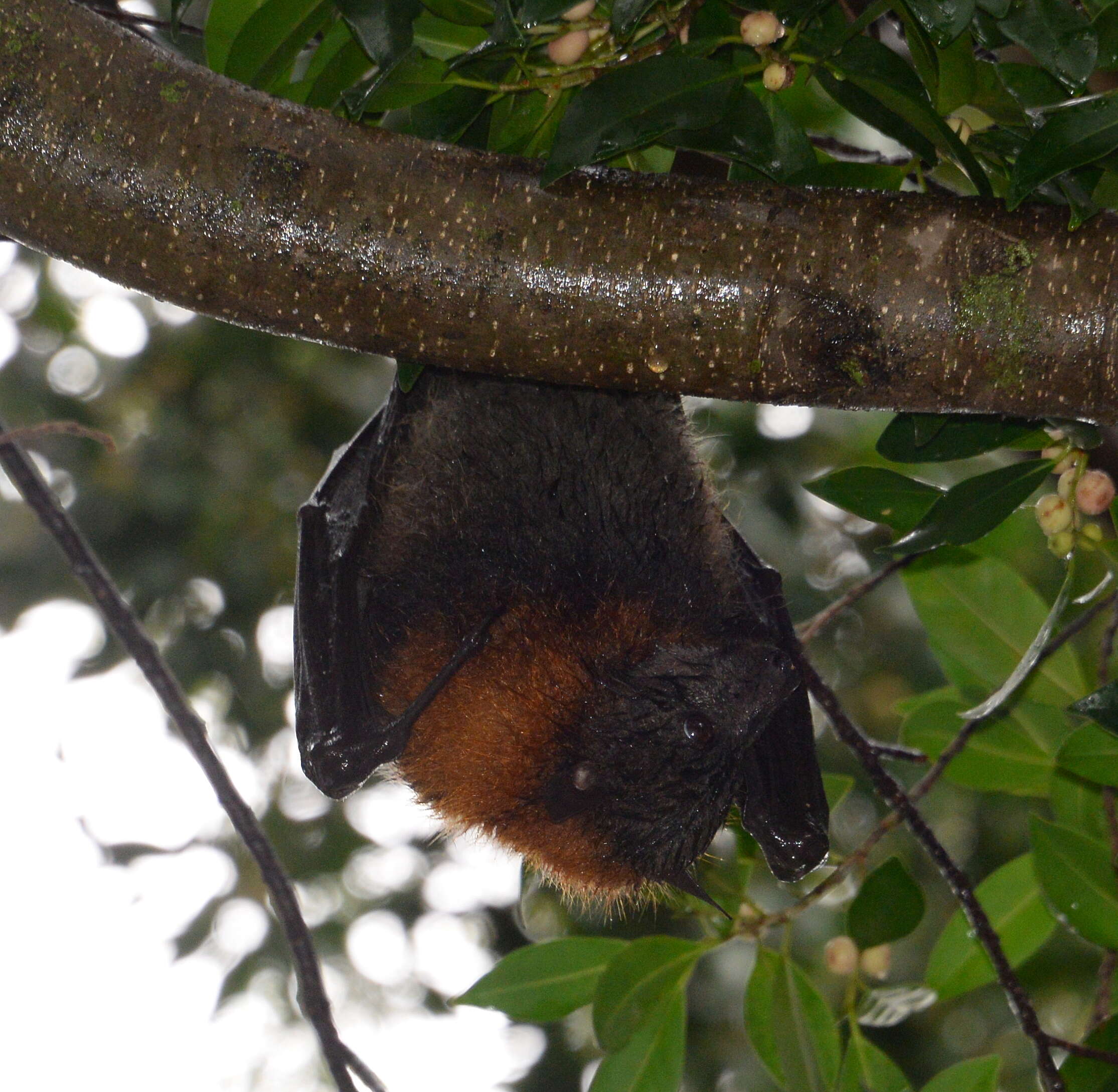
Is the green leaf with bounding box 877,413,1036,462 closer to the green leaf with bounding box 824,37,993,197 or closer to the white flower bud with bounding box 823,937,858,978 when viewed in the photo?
the green leaf with bounding box 824,37,993,197

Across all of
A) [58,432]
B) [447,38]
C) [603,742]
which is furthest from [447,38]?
[603,742]

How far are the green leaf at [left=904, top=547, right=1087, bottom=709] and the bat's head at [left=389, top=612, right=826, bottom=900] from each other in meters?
0.36

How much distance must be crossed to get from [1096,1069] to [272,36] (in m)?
2.40

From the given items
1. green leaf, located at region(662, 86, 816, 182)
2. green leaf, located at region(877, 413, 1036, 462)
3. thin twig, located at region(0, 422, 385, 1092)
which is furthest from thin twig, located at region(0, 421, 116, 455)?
green leaf, located at region(877, 413, 1036, 462)

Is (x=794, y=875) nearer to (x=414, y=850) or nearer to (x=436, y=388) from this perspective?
(x=436, y=388)

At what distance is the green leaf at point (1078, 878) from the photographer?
2.51m

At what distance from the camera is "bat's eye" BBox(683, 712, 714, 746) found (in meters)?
2.61

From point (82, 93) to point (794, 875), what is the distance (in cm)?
218

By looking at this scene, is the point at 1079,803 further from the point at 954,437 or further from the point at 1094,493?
the point at 954,437

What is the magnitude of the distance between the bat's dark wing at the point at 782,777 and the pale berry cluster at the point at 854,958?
0.18 m

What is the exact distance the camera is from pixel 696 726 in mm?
2613

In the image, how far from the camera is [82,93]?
166cm

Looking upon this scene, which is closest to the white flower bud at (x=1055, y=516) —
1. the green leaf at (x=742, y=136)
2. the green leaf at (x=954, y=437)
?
the green leaf at (x=954, y=437)

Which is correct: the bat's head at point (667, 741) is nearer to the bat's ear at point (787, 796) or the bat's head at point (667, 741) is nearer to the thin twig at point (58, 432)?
the bat's ear at point (787, 796)
